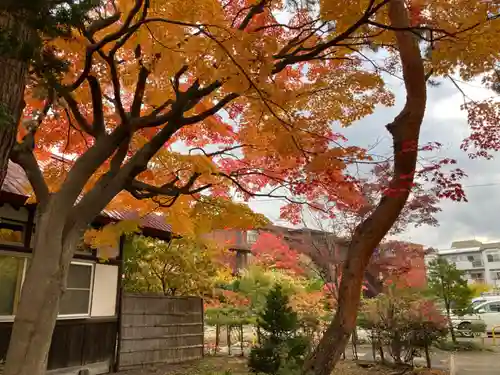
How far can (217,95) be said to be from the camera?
5516 millimetres

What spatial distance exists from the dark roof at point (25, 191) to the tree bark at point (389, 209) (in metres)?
4.14

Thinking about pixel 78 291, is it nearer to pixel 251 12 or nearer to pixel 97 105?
pixel 97 105

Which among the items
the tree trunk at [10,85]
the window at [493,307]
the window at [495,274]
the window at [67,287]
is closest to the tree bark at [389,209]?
the tree trunk at [10,85]

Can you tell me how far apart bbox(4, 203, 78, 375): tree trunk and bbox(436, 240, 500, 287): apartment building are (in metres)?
55.1

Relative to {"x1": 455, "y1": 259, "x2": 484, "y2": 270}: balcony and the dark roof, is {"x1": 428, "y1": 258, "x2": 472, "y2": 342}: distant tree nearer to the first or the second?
the dark roof

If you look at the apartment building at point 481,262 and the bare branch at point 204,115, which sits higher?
the apartment building at point 481,262

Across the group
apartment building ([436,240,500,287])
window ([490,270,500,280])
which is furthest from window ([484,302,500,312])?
A: window ([490,270,500,280])

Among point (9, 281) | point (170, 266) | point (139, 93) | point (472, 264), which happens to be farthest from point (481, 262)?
point (139, 93)

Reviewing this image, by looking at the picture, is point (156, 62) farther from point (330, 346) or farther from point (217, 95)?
point (330, 346)

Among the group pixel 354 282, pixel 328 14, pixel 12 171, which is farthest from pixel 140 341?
pixel 328 14

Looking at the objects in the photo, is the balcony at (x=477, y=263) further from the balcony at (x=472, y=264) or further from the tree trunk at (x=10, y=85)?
the tree trunk at (x=10, y=85)

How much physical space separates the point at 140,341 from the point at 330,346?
5.86 metres

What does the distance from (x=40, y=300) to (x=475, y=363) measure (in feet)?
36.3

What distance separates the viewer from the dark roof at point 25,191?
6442 mm
